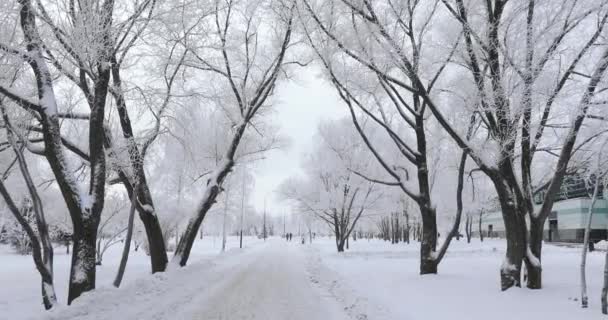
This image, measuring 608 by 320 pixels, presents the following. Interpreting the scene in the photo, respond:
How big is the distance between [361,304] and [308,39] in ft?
25.6

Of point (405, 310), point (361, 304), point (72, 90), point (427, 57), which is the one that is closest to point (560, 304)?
point (405, 310)

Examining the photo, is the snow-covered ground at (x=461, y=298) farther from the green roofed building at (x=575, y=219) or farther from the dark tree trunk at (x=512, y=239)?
the green roofed building at (x=575, y=219)

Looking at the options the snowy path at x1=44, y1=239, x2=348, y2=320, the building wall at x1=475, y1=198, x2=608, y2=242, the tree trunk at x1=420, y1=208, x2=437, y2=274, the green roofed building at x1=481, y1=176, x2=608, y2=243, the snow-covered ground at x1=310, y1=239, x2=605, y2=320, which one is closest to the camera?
the snow-covered ground at x1=310, y1=239, x2=605, y2=320

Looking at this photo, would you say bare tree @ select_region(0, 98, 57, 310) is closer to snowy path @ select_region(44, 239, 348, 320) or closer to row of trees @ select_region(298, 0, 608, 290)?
snowy path @ select_region(44, 239, 348, 320)

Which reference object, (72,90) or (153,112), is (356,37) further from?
(72,90)

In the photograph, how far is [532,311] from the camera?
25.7ft

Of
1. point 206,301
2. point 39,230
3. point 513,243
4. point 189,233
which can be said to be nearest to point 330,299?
point 206,301

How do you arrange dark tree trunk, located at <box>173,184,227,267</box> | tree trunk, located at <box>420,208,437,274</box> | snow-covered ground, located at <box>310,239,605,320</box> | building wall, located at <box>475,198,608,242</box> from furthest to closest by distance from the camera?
building wall, located at <box>475,198,608,242</box>
dark tree trunk, located at <box>173,184,227,267</box>
tree trunk, located at <box>420,208,437,274</box>
snow-covered ground, located at <box>310,239,605,320</box>

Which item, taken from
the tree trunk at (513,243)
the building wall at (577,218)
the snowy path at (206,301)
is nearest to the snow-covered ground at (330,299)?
the snowy path at (206,301)

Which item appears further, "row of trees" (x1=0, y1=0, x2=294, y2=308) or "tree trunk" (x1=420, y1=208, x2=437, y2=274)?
"tree trunk" (x1=420, y1=208, x2=437, y2=274)

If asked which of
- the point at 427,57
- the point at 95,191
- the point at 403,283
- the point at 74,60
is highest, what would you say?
the point at 427,57

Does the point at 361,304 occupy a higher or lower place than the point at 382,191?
lower

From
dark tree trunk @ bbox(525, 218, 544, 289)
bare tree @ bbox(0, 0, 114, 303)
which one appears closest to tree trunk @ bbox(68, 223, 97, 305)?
bare tree @ bbox(0, 0, 114, 303)

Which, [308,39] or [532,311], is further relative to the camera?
[308,39]
